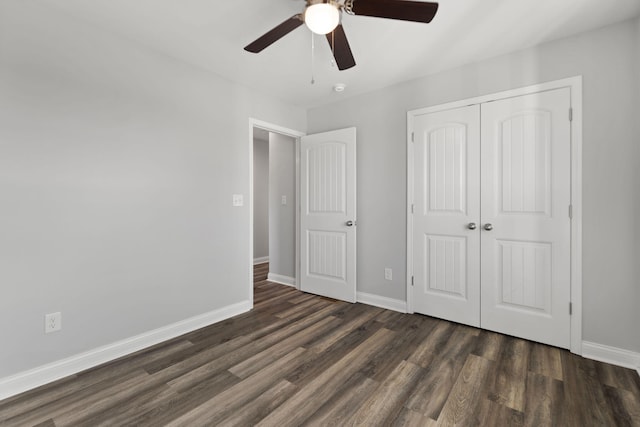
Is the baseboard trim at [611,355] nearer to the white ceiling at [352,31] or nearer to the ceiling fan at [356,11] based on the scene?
the white ceiling at [352,31]

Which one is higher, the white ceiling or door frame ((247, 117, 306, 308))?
the white ceiling

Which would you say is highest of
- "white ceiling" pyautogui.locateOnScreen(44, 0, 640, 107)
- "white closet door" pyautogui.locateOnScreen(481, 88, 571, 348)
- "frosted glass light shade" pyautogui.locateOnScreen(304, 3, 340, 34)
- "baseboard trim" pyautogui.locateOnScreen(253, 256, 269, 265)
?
"white ceiling" pyautogui.locateOnScreen(44, 0, 640, 107)

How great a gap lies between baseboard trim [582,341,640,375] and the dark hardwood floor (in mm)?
72

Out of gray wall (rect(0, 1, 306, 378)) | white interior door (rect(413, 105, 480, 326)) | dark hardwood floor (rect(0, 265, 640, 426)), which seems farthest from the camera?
white interior door (rect(413, 105, 480, 326))

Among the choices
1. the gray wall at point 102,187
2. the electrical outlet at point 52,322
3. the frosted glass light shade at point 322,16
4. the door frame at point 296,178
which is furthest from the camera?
the door frame at point 296,178

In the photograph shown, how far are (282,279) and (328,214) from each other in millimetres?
1304

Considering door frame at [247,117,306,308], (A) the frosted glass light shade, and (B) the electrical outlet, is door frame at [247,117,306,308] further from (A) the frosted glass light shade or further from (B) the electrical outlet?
(A) the frosted glass light shade

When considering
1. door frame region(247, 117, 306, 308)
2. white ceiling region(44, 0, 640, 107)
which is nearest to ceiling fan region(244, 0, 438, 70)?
white ceiling region(44, 0, 640, 107)

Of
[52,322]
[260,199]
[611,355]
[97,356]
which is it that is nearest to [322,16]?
[52,322]

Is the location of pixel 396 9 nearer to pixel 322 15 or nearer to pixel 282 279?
pixel 322 15

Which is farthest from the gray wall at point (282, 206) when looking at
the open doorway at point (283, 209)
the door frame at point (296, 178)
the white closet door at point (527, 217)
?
the white closet door at point (527, 217)

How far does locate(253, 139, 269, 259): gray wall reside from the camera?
5848 millimetres

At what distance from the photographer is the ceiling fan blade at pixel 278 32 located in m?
1.72

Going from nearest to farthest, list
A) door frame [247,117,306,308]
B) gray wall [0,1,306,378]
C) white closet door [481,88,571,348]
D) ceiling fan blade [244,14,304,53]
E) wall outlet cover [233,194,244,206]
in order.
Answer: ceiling fan blade [244,14,304,53]
gray wall [0,1,306,378]
white closet door [481,88,571,348]
wall outlet cover [233,194,244,206]
door frame [247,117,306,308]
